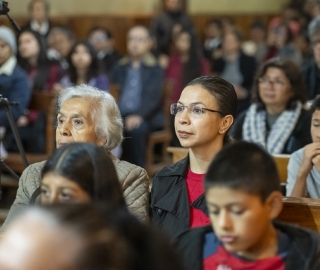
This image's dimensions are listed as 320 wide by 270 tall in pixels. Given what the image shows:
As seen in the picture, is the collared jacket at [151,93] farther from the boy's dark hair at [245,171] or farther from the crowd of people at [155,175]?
the boy's dark hair at [245,171]

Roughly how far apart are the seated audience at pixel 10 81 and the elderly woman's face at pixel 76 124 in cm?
216

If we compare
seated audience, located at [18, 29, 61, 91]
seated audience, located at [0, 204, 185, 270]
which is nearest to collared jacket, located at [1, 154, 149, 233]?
seated audience, located at [0, 204, 185, 270]

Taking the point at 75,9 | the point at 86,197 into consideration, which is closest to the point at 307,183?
the point at 86,197

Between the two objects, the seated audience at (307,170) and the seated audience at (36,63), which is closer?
the seated audience at (307,170)

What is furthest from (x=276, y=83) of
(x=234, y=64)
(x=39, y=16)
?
(x=39, y=16)

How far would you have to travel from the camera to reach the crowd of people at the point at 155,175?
1383 mm

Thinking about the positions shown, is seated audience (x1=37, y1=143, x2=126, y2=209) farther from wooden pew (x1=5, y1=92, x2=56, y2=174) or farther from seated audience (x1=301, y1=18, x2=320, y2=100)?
wooden pew (x1=5, y1=92, x2=56, y2=174)

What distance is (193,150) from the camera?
2.88m

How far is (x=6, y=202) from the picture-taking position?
228 inches

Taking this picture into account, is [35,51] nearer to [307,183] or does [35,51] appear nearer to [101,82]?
[101,82]

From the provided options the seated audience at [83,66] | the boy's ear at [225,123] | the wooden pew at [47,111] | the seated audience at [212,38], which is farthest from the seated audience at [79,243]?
the seated audience at [212,38]

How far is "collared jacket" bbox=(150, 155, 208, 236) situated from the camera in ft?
8.97

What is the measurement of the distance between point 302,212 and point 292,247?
75 centimetres

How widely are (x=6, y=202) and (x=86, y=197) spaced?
→ 3861mm
